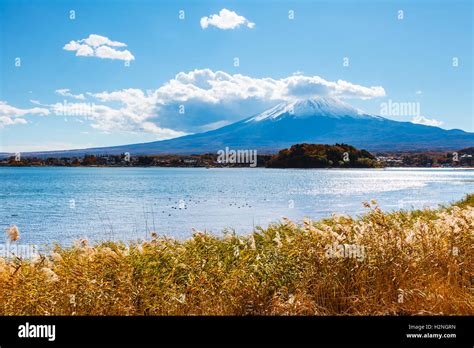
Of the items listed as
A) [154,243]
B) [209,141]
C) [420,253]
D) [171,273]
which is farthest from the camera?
[209,141]

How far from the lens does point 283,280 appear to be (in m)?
7.46

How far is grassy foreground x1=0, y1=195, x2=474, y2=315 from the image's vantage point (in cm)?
659

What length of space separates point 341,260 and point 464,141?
141m

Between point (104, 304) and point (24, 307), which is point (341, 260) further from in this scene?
point (24, 307)

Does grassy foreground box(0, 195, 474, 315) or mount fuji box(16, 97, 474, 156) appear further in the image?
mount fuji box(16, 97, 474, 156)

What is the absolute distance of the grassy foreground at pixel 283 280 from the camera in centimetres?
659

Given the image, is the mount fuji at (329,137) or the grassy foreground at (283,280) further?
the mount fuji at (329,137)

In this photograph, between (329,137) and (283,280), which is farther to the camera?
(329,137)
